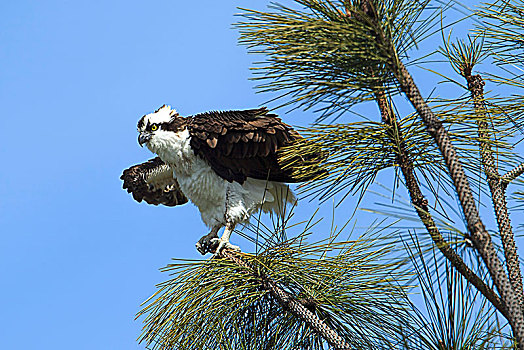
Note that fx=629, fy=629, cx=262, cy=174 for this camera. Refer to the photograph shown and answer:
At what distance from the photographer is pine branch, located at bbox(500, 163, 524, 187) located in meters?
1.83

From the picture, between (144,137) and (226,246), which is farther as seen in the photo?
(144,137)

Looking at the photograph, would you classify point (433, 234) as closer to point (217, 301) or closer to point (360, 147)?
point (360, 147)

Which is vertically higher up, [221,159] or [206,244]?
[221,159]

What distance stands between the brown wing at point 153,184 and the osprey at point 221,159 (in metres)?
0.13

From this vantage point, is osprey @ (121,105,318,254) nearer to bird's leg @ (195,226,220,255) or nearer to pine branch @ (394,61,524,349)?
bird's leg @ (195,226,220,255)

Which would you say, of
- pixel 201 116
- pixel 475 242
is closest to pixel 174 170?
pixel 201 116

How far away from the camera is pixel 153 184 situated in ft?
10.3

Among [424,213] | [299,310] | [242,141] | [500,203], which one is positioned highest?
[242,141]

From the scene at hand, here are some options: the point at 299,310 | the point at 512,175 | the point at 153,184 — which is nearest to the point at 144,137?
the point at 153,184

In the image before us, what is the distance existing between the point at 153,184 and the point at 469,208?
1982mm

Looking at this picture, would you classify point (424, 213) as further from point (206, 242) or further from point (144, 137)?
point (144, 137)

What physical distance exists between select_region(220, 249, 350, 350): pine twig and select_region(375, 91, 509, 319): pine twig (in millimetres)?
390

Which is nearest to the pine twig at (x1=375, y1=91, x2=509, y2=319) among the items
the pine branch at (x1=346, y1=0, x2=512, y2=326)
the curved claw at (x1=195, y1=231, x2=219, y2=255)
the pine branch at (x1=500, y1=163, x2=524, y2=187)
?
the pine branch at (x1=346, y1=0, x2=512, y2=326)

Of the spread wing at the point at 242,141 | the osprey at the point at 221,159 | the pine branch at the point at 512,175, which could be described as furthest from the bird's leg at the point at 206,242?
the pine branch at the point at 512,175
